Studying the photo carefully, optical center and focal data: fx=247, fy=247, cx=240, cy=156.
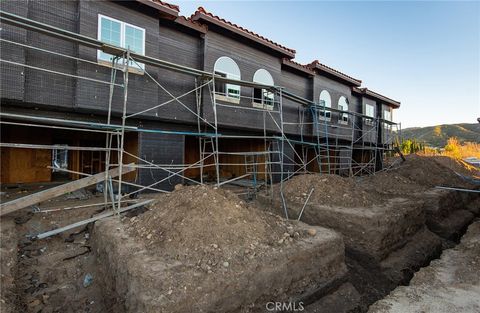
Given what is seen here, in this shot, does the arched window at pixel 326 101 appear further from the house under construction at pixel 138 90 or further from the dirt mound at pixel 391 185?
the dirt mound at pixel 391 185

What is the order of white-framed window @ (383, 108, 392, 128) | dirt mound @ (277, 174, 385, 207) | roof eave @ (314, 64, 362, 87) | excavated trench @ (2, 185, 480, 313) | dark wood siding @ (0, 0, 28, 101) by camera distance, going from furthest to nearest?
white-framed window @ (383, 108, 392, 128), roof eave @ (314, 64, 362, 87), dirt mound @ (277, 174, 385, 207), dark wood siding @ (0, 0, 28, 101), excavated trench @ (2, 185, 480, 313)

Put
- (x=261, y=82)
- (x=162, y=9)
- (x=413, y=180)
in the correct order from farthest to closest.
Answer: (x=413, y=180) → (x=261, y=82) → (x=162, y=9)

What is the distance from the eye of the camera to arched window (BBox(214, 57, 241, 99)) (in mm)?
9961

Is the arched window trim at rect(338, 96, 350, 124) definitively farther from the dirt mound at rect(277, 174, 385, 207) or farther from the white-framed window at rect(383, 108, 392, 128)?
the dirt mound at rect(277, 174, 385, 207)

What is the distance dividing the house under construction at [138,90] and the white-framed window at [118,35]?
29 mm

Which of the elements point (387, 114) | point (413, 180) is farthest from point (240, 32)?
point (387, 114)

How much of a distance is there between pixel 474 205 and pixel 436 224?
4.65 meters

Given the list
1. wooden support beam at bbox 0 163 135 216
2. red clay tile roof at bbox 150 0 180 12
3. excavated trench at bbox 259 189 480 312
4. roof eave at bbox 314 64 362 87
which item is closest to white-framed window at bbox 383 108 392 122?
roof eave at bbox 314 64 362 87

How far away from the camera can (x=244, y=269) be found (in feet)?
11.3

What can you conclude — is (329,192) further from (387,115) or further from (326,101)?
(387,115)

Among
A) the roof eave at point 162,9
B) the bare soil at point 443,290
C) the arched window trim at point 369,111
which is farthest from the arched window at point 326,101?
the bare soil at point 443,290

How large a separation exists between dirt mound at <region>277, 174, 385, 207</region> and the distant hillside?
59640 mm

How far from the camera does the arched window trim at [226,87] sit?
32.5ft

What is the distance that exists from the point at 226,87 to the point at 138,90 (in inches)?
142
